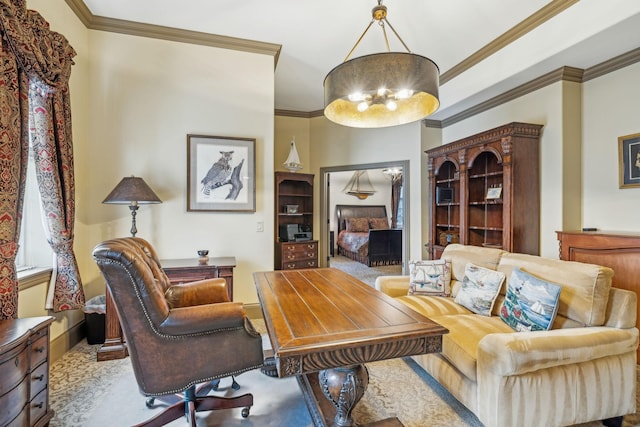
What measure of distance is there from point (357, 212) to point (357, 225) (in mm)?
663

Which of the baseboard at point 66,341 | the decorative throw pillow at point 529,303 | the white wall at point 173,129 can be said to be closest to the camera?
the decorative throw pillow at point 529,303

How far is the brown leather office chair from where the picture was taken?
58.0 inches

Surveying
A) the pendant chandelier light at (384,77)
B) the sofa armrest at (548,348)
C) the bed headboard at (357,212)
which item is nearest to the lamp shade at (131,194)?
the pendant chandelier light at (384,77)

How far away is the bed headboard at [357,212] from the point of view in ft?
32.0

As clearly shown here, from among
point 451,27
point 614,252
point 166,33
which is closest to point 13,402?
point 166,33

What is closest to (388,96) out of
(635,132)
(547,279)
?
(547,279)

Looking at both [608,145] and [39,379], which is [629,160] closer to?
[608,145]

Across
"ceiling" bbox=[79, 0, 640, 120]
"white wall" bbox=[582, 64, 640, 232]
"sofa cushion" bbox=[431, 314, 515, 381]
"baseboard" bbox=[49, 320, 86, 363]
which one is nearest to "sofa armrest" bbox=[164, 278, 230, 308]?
"baseboard" bbox=[49, 320, 86, 363]

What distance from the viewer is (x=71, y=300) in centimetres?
242

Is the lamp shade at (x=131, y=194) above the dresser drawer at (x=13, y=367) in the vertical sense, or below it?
above

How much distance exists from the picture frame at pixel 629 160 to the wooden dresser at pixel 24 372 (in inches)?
181

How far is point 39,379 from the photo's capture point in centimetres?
164

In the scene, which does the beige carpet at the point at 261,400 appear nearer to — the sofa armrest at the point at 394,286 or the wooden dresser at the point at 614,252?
the sofa armrest at the point at 394,286

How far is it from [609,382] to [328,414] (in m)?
1.59
